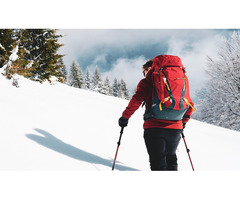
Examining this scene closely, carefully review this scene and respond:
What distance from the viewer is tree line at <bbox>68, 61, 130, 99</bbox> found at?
43.6 m

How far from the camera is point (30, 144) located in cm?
286

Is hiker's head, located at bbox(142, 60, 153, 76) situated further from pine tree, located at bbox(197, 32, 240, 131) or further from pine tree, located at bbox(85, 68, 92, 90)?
pine tree, located at bbox(85, 68, 92, 90)

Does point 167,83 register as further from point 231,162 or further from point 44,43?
point 44,43

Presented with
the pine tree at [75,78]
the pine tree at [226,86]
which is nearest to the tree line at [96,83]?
the pine tree at [75,78]

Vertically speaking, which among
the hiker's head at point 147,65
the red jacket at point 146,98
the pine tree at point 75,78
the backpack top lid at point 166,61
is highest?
the pine tree at point 75,78

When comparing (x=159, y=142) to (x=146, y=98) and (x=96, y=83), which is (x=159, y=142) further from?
(x=96, y=83)

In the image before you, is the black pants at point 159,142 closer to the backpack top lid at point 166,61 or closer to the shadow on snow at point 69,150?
the backpack top lid at point 166,61

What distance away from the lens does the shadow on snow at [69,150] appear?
2.93 metres

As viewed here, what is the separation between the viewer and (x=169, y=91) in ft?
6.75

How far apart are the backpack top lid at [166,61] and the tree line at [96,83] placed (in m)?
41.8

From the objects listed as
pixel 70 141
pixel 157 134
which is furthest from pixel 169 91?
pixel 70 141

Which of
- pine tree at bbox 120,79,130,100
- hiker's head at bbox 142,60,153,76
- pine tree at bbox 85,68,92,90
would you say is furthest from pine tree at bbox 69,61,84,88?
hiker's head at bbox 142,60,153,76

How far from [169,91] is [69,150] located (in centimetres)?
207

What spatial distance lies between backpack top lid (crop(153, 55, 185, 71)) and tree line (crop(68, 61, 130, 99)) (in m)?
41.8
